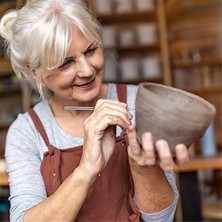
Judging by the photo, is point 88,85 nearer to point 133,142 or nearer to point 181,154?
point 133,142

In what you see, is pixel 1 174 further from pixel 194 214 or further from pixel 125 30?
pixel 125 30

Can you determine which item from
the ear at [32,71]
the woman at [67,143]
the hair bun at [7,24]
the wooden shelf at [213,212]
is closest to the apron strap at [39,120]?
the woman at [67,143]

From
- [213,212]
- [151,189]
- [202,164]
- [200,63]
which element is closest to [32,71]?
[151,189]

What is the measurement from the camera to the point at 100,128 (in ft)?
2.99

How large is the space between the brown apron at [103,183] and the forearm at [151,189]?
0.20ft

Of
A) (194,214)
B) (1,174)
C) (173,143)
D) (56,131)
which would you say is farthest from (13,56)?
(194,214)

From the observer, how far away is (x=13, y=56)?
4.18 ft

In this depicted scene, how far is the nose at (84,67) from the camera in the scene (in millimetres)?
1120

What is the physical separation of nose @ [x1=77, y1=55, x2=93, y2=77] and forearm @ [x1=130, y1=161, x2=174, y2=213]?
0.25 m

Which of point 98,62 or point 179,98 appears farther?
point 98,62

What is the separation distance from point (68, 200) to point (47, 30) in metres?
0.41

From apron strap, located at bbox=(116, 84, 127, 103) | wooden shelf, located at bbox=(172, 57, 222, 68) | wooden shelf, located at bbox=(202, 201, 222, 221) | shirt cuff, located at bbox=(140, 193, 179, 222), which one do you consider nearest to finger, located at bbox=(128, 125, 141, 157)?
shirt cuff, located at bbox=(140, 193, 179, 222)

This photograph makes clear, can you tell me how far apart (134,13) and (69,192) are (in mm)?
3595

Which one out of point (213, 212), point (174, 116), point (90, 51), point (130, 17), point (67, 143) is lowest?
point (213, 212)
